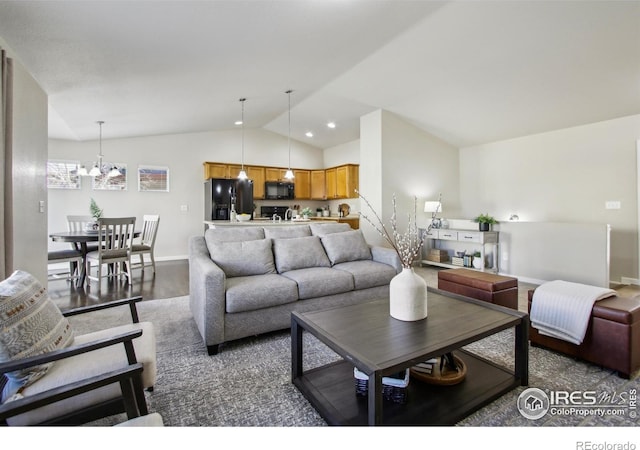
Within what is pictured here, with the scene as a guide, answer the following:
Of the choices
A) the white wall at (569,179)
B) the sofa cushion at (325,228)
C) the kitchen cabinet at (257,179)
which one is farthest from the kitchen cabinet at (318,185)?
the sofa cushion at (325,228)

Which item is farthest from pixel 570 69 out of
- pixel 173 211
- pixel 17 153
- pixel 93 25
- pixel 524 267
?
pixel 173 211

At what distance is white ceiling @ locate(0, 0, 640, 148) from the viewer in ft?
8.19

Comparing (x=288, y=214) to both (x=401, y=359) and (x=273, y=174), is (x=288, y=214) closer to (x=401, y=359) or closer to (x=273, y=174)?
(x=273, y=174)

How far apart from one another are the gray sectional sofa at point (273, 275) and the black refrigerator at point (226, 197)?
331 centimetres

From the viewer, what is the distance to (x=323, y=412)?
1.60 metres

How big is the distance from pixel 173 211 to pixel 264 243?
4.38 meters

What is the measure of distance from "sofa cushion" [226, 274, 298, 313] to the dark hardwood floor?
71.0 inches

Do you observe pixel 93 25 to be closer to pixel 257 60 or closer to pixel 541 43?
pixel 257 60

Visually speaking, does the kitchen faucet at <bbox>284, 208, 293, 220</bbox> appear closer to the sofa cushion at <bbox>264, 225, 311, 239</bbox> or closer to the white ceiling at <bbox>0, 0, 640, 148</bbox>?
the white ceiling at <bbox>0, 0, 640, 148</bbox>

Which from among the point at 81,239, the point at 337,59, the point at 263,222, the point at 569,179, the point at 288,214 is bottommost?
the point at 81,239

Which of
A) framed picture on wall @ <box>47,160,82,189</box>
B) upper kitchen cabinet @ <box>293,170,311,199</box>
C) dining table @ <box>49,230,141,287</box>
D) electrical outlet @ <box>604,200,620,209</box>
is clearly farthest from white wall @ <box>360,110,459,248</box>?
framed picture on wall @ <box>47,160,82,189</box>

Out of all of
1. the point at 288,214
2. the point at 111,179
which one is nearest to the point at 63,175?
the point at 111,179

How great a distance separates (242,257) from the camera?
298 centimetres

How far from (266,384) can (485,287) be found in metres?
2.06
